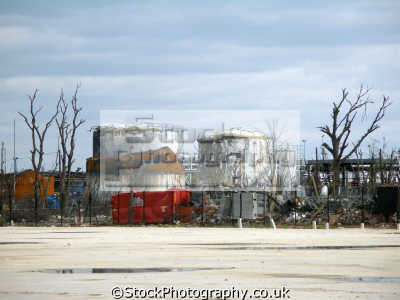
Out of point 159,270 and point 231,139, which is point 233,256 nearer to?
point 159,270

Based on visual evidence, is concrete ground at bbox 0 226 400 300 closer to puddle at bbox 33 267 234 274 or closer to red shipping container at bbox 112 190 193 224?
puddle at bbox 33 267 234 274

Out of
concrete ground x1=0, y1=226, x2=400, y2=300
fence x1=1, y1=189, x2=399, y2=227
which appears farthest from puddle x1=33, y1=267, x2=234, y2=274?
fence x1=1, y1=189, x2=399, y2=227

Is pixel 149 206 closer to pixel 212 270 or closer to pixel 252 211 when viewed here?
pixel 252 211

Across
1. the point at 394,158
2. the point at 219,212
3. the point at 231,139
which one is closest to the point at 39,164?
the point at 231,139

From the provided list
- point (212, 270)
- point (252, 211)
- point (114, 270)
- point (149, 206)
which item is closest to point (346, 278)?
point (212, 270)

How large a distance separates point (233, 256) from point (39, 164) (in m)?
50.5

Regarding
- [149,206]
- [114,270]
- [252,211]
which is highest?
[114,270]

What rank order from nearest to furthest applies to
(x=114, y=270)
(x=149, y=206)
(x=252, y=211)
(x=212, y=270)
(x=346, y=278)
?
(x=346, y=278) → (x=212, y=270) → (x=114, y=270) → (x=252, y=211) → (x=149, y=206)

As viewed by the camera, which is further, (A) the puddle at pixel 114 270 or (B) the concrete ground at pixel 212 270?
(A) the puddle at pixel 114 270

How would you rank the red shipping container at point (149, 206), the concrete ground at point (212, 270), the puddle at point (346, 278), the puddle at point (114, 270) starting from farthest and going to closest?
the red shipping container at point (149, 206), the puddle at point (114, 270), the puddle at point (346, 278), the concrete ground at point (212, 270)

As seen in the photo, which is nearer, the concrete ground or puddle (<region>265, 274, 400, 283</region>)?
the concrete ground

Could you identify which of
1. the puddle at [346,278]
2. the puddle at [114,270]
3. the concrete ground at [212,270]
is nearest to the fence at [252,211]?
the concrete ground at [212,270]

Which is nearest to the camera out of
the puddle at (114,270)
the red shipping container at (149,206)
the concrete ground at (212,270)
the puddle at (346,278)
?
the concrete ground at (212,270)

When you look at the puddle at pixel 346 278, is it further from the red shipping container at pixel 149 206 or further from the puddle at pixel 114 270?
the red shipping container at pixel 149 206
